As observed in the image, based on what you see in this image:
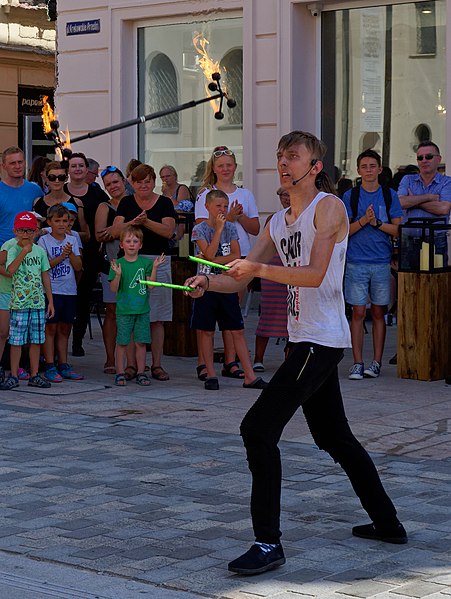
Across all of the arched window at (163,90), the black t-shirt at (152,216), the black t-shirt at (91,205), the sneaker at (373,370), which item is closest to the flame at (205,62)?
the arched window at (163,90)

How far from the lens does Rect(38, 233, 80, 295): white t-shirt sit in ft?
35.8

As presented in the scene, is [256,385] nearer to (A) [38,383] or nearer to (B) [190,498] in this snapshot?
(A) [38,383]

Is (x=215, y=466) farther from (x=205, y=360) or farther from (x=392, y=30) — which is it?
(x=392, y=30)

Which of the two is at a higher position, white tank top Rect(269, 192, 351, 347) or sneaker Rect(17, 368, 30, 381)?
white tank top Rect(269, 192, 351, 347)

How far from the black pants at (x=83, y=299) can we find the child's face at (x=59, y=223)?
1.20 meters

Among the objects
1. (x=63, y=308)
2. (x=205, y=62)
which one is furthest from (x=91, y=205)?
(x=205, y=62)

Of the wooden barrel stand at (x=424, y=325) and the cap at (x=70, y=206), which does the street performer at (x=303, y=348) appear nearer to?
the wooden barrel stand at (x=424, y=325)

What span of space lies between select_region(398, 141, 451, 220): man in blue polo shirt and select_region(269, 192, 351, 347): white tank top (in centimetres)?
595

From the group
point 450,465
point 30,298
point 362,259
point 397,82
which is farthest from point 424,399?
point 397,82

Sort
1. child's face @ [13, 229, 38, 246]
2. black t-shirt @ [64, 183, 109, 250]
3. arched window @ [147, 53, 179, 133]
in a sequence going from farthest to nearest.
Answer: arched window @ [147, 53, 179, 133] → black t-shirt @ [64, 183, 109, 250] → child's face @ [13, 229, 38, 246]

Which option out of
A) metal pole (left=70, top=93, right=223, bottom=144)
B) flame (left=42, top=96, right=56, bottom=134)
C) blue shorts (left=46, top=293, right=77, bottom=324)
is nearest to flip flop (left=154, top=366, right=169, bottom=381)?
blue shorts (left=46, top=293, right=77, bottom=324)

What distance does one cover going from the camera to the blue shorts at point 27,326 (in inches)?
409

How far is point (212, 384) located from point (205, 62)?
21.9 feet

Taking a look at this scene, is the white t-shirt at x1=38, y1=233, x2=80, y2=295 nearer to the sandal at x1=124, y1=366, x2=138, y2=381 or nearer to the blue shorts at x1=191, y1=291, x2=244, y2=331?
the sandal at x1=124, y1=366, x2=138, y2=381
